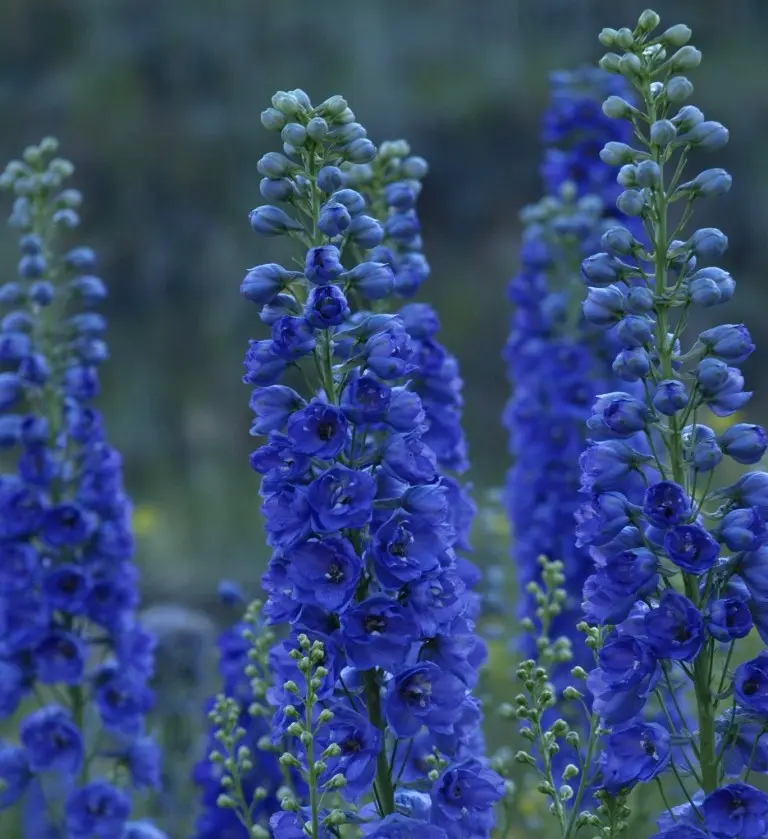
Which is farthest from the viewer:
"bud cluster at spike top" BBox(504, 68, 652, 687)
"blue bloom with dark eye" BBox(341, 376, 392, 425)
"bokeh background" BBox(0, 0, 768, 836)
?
"bokeh background" BBox(0, 0, 768, 836)

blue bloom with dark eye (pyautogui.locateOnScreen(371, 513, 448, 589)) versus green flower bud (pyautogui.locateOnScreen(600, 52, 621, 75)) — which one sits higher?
green flower bud (pyautogui.locateOnScreen(600, 52, 621, 75))

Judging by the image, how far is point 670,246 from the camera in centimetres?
221

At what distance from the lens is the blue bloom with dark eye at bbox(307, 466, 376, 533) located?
6.80 ft

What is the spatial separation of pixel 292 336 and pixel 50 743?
144 cm

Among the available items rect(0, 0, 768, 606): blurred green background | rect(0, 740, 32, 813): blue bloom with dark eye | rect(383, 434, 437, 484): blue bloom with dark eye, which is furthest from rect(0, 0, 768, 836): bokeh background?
rect(383, 434, 437, 484): blue bloom with dark eye

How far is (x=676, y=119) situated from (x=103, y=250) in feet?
24.7

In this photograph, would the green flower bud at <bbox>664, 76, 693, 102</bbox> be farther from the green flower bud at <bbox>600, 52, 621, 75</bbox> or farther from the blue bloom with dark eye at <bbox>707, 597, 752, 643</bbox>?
the blue bloom with dark eye at <bbox>707, 597, 752, 643</bbox>

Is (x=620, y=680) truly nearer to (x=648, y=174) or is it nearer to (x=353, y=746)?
(x=353, y=746)

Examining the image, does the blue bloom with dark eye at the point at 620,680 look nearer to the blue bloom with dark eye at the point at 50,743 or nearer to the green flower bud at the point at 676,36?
the green flower bud at the point at 676,36

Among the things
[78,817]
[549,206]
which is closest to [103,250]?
[549,206]

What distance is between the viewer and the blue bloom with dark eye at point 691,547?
1962 mm

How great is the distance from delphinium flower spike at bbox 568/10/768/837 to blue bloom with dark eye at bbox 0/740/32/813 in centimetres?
157

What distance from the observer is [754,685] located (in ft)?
6.61

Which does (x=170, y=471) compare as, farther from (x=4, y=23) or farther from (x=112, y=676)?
(x=112, y=676)
